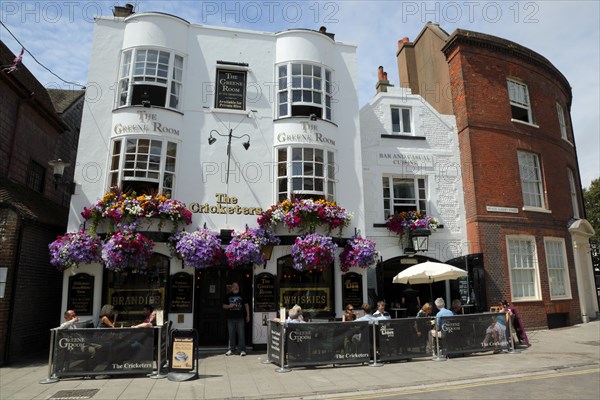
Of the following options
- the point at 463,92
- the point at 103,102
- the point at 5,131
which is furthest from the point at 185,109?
the point at 463,92

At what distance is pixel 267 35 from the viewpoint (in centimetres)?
1469

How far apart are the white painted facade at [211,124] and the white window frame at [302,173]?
18 cm

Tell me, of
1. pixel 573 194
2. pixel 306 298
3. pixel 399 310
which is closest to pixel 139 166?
pixel 306 298

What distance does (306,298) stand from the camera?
42.5 feet

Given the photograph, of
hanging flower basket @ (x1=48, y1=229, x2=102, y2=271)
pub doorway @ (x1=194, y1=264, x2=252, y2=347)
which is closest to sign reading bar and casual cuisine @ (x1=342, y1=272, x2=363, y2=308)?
pub doorway @ (x1=194, y1=264, x2=252, y2=347)

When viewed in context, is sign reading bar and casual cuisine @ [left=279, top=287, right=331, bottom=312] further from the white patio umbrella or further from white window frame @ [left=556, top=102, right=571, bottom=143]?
white window frame @ [left=556, top=102, right=571, bottom=143]

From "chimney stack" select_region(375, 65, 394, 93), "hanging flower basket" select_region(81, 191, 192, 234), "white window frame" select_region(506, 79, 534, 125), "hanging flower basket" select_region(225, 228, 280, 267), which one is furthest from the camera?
"chimney stack" select_region(375, 65, 394, 93)

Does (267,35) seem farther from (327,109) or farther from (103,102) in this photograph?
(103,102)

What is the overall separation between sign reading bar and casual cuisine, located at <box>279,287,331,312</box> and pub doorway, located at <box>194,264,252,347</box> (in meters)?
1.10

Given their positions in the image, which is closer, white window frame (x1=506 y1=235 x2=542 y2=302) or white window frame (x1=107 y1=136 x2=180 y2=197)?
white window frame (x1=107 y1=136 x2=180 y2=197)

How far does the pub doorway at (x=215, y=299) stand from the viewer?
12.5 metres

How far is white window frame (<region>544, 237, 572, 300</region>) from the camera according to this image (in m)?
16.1

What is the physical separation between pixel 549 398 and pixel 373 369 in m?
3.56

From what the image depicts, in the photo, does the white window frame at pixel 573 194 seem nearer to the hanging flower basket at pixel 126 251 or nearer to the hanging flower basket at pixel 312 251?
the hanging flower basket at pixel 312 251
